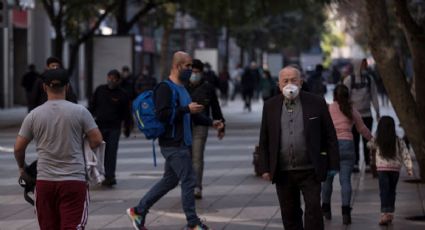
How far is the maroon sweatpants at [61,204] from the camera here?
263 inches

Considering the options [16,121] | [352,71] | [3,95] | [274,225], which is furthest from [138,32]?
[274,225]

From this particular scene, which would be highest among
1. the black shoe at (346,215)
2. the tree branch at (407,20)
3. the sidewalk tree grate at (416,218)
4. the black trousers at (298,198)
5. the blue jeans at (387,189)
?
the tree branch at (407,20)

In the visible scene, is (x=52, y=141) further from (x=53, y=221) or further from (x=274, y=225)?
(x=274, y=225)

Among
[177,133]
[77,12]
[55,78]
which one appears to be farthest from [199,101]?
[77,12]

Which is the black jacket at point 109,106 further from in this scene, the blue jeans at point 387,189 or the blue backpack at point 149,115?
the blue jeans at point 387,189

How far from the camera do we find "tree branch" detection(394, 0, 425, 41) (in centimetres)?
1358

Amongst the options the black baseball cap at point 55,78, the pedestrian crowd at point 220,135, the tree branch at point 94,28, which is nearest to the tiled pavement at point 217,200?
the pedestrian crowd at point 220,135

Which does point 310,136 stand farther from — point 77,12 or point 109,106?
point 77,12

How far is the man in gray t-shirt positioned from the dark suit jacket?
5.25ft

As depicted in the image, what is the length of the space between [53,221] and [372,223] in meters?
4.40

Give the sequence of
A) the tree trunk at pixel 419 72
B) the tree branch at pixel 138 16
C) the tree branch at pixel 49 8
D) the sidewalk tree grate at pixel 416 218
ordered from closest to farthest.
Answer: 1. the sidewalk tree grate at pixel 416 218
2. the tree trunk at pixel 419 72
3. the tree branch at pixel 49 8
4. the tree branch at pixel 138 16

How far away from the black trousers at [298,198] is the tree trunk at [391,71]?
5.29 metres

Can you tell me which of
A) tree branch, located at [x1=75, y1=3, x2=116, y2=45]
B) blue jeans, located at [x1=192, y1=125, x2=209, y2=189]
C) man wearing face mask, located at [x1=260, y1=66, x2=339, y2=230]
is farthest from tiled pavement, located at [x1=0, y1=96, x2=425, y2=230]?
tree branch, located at [x1=75, y1=3, x2=116, y2=45]

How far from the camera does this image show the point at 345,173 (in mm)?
10109
